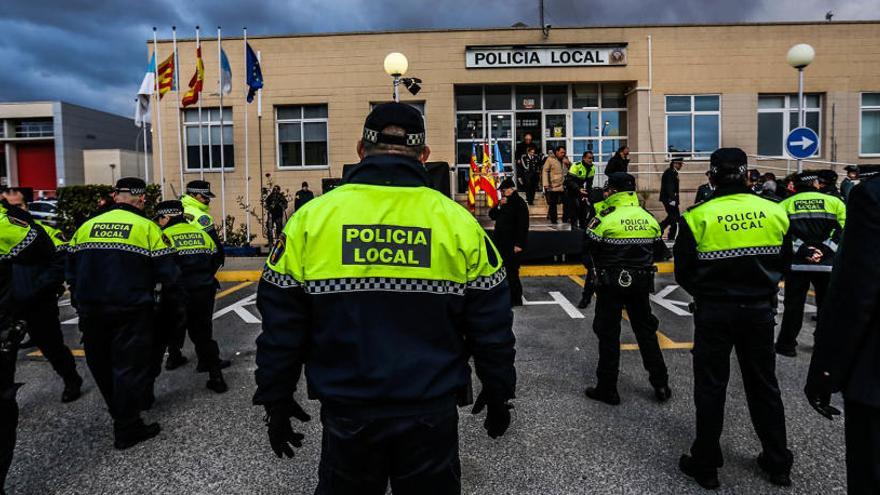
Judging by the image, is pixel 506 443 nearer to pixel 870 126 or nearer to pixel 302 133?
pixel 302 133

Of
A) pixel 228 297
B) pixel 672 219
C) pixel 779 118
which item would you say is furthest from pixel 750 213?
pixel 779 118

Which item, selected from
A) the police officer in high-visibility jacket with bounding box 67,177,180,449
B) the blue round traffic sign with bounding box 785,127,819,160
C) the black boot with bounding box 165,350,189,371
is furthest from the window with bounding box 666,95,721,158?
the police officer in high-visibility jacket with bounding box 67,177,180,449

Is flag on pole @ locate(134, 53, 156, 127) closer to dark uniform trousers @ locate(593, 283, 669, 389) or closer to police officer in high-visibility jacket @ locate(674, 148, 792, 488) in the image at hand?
dark uniform trousers @ locate(593, 283, 669, 389)

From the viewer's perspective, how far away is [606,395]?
4926 millimetres

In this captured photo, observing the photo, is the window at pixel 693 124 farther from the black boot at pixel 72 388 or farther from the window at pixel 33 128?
the window at pixel 33 128

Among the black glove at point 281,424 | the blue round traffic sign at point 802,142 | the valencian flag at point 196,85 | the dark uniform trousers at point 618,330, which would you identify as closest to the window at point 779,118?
the blue round traffic sign at point 802,142

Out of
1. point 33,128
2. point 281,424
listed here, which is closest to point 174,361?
point 281,424

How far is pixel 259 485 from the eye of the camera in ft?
11.7

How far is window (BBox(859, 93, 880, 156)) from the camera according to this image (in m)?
18.7

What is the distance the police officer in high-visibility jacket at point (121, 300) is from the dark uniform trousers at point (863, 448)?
4.49 meters

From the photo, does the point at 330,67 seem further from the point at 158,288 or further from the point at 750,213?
the point at 750,213

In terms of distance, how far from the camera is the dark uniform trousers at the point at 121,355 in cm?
430

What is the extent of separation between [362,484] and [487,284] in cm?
89

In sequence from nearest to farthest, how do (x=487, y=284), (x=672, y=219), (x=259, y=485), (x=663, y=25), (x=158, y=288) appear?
1. (x=487, y=284)
2. (x=259, y=485)
3. (x=158, y=288)
4. (x=672, y=219)
5. (x=663, y=25)
